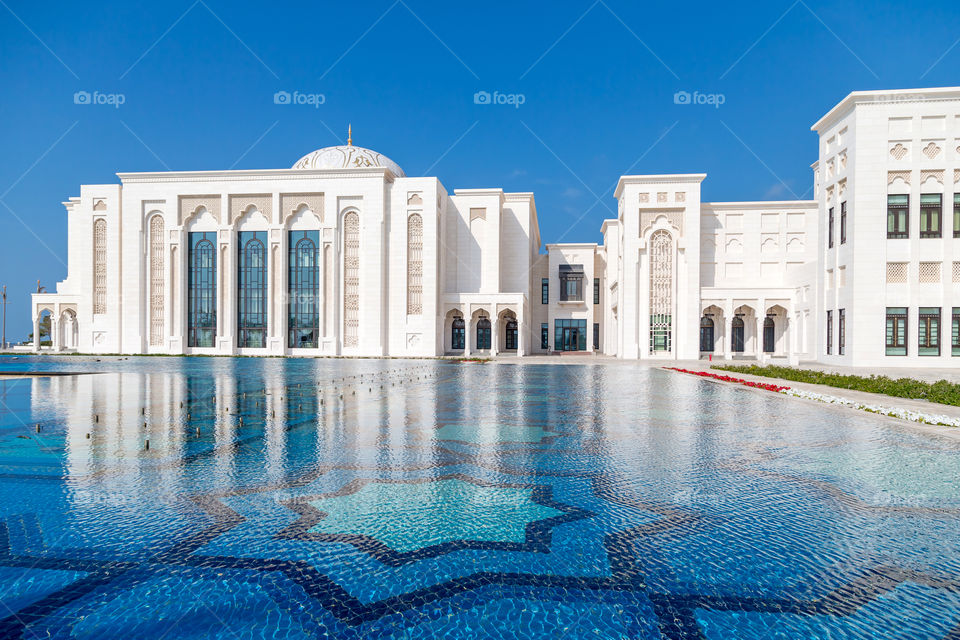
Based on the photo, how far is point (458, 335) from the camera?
1570 inches

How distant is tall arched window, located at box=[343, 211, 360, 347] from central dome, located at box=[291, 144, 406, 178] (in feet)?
28.0

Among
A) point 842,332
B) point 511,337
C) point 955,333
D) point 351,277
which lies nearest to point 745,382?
point 842,332

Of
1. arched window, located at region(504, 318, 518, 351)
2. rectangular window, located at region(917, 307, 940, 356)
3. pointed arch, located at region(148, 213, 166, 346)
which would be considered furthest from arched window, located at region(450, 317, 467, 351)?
rectangular window, located at region(917, 307, 940, 356)

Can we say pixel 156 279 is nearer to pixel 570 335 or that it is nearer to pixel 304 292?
pixel 304 292

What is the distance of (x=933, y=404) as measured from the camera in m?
9.64

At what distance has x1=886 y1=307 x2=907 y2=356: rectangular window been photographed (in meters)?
23.4

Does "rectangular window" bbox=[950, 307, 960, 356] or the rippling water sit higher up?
"rectangular window" bbox=[950, 307, 960, 356]

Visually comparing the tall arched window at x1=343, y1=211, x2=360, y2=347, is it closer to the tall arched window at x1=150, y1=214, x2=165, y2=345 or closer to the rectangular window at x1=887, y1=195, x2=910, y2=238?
the tall arched window at x1=150, y1=214, x2=165, y2=345

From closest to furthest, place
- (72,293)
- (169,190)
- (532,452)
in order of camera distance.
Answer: (532,452) → (169,190) → (72,293)

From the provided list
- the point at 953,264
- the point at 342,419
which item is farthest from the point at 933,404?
the point at 953,264

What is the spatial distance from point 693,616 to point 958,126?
3040 cm

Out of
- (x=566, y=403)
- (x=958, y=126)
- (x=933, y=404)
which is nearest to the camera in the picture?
(x=933, y=404)

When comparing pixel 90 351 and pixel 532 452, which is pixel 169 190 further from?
pixel 532 452

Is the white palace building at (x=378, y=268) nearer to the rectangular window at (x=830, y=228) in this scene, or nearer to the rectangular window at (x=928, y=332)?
the rectangular window at (x=830, y=228)
